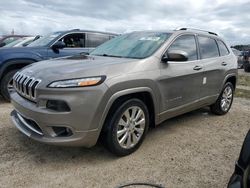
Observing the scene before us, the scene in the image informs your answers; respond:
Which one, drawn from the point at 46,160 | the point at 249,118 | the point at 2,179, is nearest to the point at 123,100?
the point at 46,160

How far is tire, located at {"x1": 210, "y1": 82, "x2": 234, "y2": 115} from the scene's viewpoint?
5824 millimetres

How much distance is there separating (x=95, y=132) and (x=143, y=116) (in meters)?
0.80

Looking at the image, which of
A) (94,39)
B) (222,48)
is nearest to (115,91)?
(222,48)

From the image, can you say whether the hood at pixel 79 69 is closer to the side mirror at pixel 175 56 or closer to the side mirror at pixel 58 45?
the side mirror at pixel 175 56

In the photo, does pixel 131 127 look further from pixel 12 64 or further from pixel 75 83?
pixel 12 64

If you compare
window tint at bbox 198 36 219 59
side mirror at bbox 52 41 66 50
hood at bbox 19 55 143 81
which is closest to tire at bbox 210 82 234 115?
window tint at bbox 198 36 219 59

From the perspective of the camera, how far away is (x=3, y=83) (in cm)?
635

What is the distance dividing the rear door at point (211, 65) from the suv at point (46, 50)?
3.33 metres

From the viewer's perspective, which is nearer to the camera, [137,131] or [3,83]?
[137,131]

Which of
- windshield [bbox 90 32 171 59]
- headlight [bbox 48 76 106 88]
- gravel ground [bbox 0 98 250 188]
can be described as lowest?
gravel ground [bbox 0 98 250 188]

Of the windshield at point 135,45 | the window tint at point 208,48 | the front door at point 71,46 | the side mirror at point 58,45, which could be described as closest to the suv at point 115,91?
the windshield at point 135,45

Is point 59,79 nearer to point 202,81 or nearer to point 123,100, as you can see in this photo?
point 123,100

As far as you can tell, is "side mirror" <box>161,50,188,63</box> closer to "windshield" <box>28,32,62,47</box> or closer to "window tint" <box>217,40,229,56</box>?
"window tint" <box>217,40,229,56</box>

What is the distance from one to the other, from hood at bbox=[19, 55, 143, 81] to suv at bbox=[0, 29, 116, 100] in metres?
2.49
